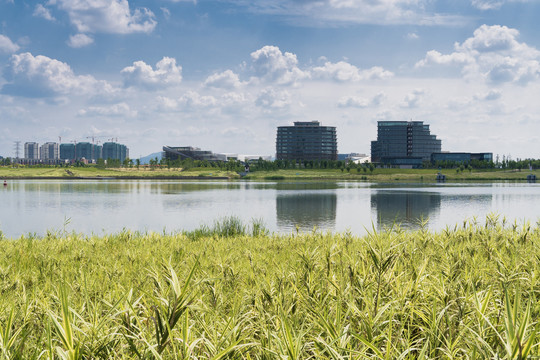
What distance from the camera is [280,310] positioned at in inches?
152

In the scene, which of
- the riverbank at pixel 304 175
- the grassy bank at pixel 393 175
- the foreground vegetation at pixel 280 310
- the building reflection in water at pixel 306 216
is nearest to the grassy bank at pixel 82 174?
the riverbank at pixel 304 175

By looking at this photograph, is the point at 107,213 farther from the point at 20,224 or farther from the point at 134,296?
the point at 134,296

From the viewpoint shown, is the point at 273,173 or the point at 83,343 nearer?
the point at 83,343

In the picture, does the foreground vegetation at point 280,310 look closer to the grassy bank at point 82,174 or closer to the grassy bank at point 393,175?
the grassy bank at point 393,175

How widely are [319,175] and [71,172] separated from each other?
11592 cm

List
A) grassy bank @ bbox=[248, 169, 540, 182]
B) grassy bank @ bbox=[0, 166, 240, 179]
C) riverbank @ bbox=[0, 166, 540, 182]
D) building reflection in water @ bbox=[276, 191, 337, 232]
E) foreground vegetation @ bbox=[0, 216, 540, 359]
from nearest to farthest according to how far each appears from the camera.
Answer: foreground vegetation @ bbox=[0, 216, 540, 359] < building reflection in water @ bbox=[276, 191, 337, 232] < grassy bank @ bbox=[0, 166, 240, 179] < riverbank @ bbox=[0, 166, 540, 182] < grassy bank @ bbox=[248, 169, 540, 182]

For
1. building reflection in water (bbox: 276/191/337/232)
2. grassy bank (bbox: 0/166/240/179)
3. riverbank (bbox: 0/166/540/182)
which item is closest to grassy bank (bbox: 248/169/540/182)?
riverbank (bbox: 0/166/540/182)

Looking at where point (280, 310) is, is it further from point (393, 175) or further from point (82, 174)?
point (82, 174)

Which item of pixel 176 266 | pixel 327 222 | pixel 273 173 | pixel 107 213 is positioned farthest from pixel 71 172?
pixel 176 266

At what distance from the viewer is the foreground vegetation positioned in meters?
2.54

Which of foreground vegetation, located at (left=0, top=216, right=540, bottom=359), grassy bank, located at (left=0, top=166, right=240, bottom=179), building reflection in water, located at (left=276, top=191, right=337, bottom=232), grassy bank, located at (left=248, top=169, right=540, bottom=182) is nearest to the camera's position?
foreground vegetation, located at (left=0, top=216, right=540, bottom=359)

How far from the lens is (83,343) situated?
288 cm

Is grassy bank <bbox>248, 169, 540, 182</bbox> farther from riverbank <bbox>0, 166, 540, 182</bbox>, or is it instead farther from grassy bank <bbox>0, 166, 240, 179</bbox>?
grassy bank <bbox>0, 166, 240, 179</bbox>

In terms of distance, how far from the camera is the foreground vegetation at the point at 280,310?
2545 mm
